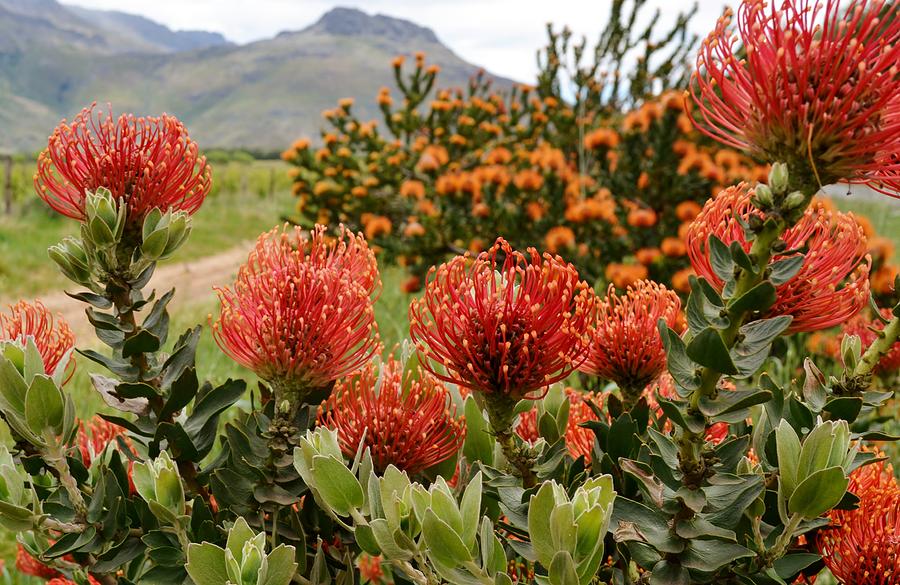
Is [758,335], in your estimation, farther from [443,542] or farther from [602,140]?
[602,140]

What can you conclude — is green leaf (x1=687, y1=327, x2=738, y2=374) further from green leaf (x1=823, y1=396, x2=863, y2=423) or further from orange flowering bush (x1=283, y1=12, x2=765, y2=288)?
orange flowering bush (x1=283, y1=12, x2=765, y2=288)

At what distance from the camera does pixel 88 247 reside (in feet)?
2.76

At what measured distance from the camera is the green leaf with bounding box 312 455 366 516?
0.68 metres

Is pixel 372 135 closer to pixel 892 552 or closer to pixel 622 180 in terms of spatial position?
pixel 622 180

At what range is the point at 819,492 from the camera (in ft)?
2.15

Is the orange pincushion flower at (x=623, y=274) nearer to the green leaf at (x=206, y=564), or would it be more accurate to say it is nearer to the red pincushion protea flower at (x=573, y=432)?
the red pincushion protea flower at (x=573, y=432)

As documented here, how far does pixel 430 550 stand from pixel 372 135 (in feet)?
22.8

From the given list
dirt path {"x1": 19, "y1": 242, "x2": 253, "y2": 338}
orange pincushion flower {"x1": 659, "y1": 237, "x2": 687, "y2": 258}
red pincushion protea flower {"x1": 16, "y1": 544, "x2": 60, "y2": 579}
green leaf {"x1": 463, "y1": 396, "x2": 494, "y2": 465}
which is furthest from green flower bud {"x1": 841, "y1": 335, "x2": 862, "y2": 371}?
dirt path {"x1": 19, "y1": 242, "x2": 253, "y2": 338}

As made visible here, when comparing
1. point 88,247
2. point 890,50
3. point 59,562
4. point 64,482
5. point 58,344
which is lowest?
point 59,562

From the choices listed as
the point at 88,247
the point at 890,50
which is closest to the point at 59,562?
the point at 88,247

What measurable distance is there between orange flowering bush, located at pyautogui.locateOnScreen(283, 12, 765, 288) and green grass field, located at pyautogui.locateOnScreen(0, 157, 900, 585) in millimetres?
794

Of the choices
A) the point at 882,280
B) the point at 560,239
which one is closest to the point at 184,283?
the point at 560,239

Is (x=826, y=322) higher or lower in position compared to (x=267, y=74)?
lower

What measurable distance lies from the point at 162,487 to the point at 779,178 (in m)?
0.72
